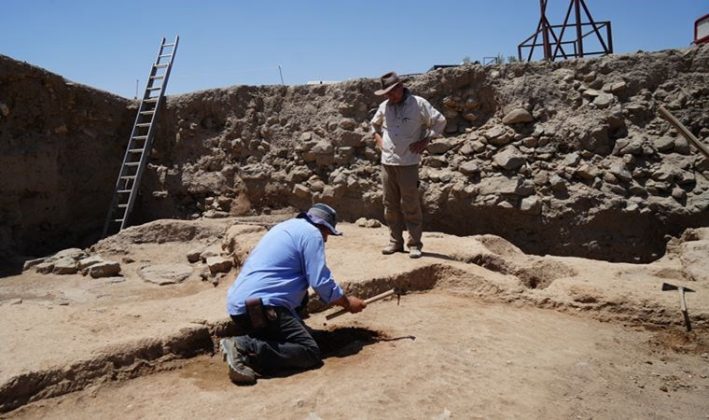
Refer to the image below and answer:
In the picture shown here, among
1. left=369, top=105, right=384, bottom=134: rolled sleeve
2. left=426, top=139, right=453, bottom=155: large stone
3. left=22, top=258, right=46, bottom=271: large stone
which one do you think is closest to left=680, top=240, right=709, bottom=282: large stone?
left=369, top=105, right=384, bottom=134: rolled sleeve

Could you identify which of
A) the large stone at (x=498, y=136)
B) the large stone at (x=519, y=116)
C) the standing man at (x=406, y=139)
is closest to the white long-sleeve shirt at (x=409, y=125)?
the standing man at (x=406, y=139)

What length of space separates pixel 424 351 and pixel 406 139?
7.72 feet

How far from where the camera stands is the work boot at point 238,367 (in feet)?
9.58

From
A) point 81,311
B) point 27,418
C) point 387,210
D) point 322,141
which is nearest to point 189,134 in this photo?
point 322,141

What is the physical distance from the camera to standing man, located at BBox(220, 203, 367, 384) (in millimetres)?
3123

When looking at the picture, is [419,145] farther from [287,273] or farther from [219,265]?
[219,265]

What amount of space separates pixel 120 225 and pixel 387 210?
5.12m

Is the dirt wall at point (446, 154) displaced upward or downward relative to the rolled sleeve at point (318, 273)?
upward

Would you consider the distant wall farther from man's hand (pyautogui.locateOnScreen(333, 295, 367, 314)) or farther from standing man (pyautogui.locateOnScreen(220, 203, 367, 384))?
man's hand (pyautogui.locateOnScreen(333, 295, 367, 314))

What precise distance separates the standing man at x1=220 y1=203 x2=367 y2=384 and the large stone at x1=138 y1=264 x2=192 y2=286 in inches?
102

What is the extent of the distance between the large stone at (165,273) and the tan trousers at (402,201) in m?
2.34

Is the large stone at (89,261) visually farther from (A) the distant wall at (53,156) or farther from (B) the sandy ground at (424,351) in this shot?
(A) the distant wall at (53,156)

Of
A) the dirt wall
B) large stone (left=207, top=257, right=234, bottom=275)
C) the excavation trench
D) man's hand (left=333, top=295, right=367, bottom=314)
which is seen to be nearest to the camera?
the excavation trench

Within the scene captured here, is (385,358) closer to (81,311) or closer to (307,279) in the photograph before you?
(307,279)
